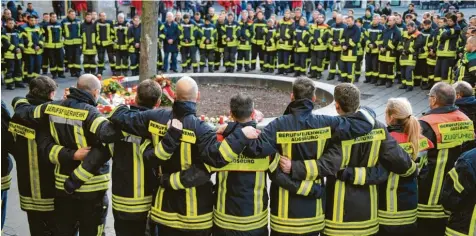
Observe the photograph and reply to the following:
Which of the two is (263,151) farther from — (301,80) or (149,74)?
(149,74)

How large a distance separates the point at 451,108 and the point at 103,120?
3101mm

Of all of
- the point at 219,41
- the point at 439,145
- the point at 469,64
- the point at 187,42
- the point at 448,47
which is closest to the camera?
the point at 439,145

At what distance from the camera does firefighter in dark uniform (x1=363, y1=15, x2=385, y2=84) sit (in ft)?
47.4

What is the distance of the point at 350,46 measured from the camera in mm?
14570

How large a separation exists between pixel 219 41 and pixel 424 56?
6.12 meters

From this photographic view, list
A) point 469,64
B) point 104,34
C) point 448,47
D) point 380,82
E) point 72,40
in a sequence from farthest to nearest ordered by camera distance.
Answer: point 104,34, point 72,40, point 380,82, point 448,47, point 469,64

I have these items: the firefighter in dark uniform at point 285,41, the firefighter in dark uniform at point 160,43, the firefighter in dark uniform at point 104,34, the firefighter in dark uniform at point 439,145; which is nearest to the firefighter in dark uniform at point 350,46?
the firefighter in dark uniform at point 285,41

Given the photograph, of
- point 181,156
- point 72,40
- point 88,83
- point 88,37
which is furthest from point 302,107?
point 72,40

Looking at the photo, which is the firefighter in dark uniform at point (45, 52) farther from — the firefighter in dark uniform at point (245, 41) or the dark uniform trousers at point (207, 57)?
the firefighter in dark uniform at point (245, 41)

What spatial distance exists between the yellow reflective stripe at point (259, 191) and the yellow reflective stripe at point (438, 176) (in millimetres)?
1658

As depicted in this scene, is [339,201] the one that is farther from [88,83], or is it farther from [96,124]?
[88,83]

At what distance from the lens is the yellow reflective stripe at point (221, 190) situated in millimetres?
4332

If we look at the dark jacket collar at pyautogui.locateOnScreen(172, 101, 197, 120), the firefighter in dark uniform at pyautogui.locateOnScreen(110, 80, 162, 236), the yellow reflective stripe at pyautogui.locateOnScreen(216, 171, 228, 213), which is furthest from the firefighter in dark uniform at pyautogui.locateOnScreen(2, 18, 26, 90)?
the yellow reflective stripe at pyautogui.locateOnScreen(216, 171, 228, 213)

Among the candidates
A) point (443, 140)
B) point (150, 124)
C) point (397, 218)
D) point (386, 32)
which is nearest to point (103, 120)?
point (150, 124)
